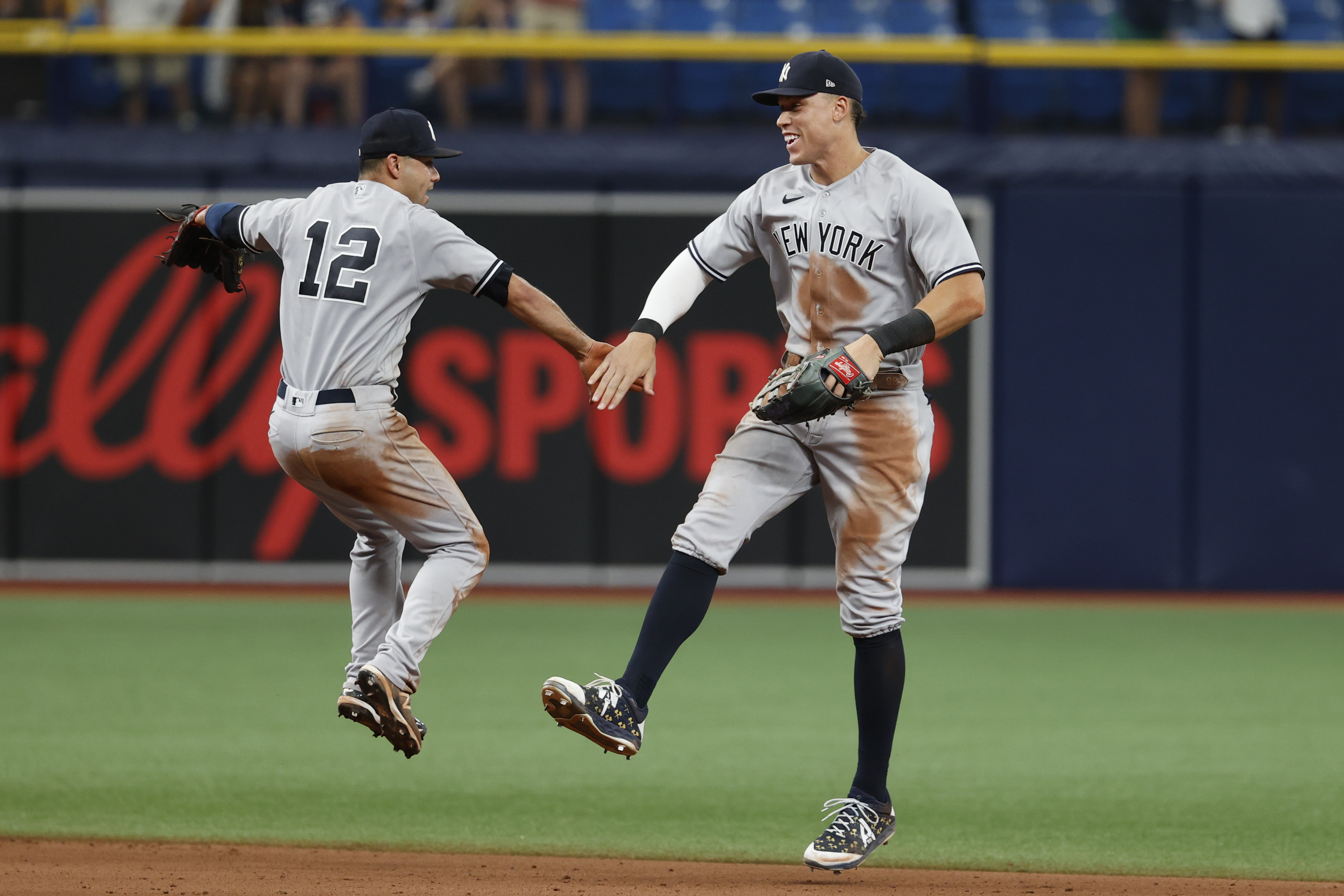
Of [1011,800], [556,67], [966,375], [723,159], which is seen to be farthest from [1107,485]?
[1011,800]

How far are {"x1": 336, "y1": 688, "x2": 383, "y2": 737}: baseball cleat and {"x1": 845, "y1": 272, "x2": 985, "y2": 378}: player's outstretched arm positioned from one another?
1.66 metres

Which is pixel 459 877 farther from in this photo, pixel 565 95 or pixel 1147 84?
pixel 1147 84

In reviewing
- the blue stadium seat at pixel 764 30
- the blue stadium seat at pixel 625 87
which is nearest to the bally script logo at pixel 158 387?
the blue stadium seat at pixel 625 87

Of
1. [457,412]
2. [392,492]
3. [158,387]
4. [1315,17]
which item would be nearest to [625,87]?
[457,412]

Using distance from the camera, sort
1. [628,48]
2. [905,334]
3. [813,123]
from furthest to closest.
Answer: [628,48] < [813,123] < [905,334]

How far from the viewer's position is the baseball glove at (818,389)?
177 inches

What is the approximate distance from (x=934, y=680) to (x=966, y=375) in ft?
12.8

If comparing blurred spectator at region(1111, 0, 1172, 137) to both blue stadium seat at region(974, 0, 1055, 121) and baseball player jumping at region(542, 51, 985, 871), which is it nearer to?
blue stadium seat at region(974, 0, 1055, 121)

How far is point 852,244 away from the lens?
4777mm

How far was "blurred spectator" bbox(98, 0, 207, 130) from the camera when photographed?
12.0 m

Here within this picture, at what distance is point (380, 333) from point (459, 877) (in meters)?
1.61

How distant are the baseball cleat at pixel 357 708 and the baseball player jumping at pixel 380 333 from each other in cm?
6

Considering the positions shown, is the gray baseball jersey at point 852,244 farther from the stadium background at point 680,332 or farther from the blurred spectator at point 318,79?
the blurred spectator at point 318,79

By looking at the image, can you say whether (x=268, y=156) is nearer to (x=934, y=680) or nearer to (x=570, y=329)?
(x=934, y=680)
